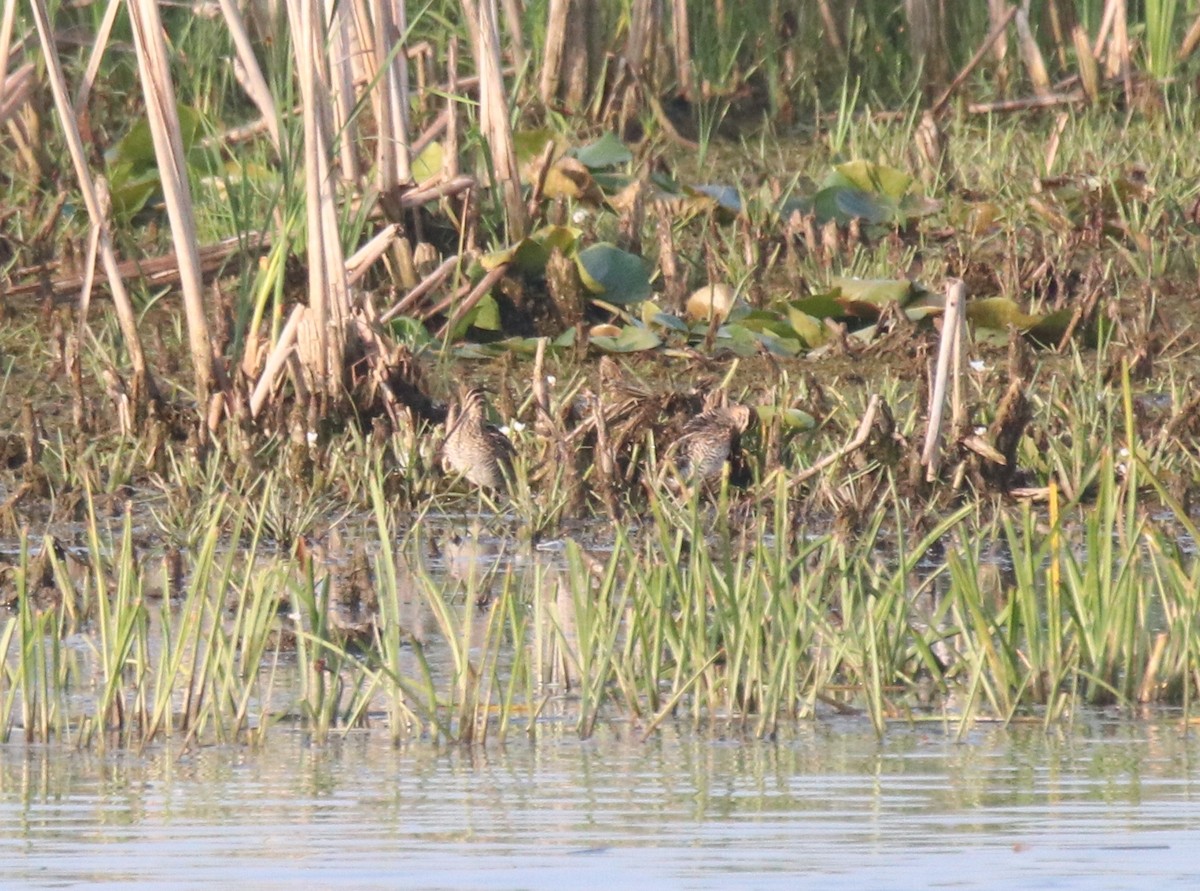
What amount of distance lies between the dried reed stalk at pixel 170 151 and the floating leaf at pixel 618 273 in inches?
61.0

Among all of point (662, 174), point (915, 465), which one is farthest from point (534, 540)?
point (662, 174)

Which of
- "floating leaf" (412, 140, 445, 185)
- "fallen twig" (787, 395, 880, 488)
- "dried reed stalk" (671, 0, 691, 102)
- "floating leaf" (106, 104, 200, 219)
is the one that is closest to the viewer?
"fallen twig" (787, 395, 880, 488)

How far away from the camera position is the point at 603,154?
24.8ft

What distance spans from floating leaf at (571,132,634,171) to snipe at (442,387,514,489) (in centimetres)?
230

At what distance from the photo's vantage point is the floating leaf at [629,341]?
644 cm

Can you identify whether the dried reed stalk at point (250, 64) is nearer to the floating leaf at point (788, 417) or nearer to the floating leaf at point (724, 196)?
the floating leaf at point (788, 417)

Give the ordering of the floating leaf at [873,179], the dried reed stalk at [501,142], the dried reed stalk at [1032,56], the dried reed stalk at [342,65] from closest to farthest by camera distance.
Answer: the dried reed stalk at [342,65] → the dried reed stalk at [501,142] → the floating leaf at [873,179] → the dried reed stalk at [1032,56]

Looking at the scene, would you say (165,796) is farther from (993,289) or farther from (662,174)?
(662,174)

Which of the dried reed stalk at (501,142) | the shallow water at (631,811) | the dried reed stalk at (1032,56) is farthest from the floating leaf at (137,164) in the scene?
the shallow water at (631,811)

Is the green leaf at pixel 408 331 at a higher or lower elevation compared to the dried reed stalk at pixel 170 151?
lower

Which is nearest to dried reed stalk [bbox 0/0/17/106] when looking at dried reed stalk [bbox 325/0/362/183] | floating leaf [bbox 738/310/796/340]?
dried reed stalk [bbox 325/0/362/183]

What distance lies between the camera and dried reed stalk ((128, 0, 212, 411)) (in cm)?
516

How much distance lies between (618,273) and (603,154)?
936 millimetres

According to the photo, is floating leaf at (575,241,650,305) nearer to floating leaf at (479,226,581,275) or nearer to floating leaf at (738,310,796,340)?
Result: floating leaf at (479,226,581,275)
